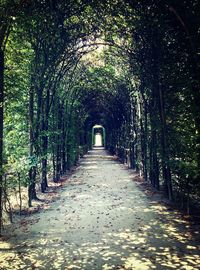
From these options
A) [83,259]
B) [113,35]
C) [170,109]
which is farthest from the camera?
[113,35]

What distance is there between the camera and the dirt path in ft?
18.6

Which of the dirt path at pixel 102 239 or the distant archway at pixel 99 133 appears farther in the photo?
the distant archway at pixel 99 133

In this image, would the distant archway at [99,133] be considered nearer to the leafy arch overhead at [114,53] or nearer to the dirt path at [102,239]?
the leafy arch overhead at [114,53]

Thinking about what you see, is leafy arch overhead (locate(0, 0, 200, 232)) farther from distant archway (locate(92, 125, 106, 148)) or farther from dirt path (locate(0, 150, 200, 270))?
distant archway (locate(92, 125, 106, 148))

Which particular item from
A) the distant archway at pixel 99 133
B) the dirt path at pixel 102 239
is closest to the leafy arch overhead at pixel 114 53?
the dirt path at pixel 102 239

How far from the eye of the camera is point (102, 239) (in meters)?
7.04

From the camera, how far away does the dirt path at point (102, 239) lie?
5668 millimetres

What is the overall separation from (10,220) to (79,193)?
4.74m

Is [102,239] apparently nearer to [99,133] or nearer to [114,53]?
[114,53]

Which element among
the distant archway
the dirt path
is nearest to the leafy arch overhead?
the dirt path

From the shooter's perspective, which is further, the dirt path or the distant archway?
the distant archway

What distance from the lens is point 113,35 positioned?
47.5ft

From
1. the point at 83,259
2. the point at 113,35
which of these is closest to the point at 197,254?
the point at 83,259

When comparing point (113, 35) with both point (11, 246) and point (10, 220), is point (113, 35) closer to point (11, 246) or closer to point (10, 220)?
point (10, 220)
